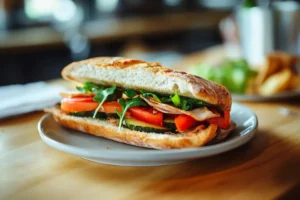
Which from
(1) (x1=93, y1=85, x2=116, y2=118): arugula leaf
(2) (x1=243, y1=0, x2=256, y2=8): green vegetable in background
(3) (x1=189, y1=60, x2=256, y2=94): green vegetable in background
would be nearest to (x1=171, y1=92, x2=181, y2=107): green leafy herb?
(1) (x1=93, y1=85, x2=116, y2=118): arugula leaf

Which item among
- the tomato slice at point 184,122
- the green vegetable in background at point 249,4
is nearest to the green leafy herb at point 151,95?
the tomato slice at point 184,122

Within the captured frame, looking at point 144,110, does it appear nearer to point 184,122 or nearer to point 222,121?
point 184,122

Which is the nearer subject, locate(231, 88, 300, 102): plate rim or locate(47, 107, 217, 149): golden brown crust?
locate(47, 107, 217, 149): golden brown crust

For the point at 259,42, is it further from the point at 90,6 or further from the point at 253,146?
the point at 90,6

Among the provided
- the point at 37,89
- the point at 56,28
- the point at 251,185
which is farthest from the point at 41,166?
the point at 56,28

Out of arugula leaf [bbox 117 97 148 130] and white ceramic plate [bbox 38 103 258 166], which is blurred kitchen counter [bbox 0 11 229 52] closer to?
white ceramic plate [bbox 38 103 258 166]

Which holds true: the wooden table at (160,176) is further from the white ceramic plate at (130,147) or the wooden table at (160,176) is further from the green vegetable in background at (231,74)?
the green vegetable in background at (231,74)
